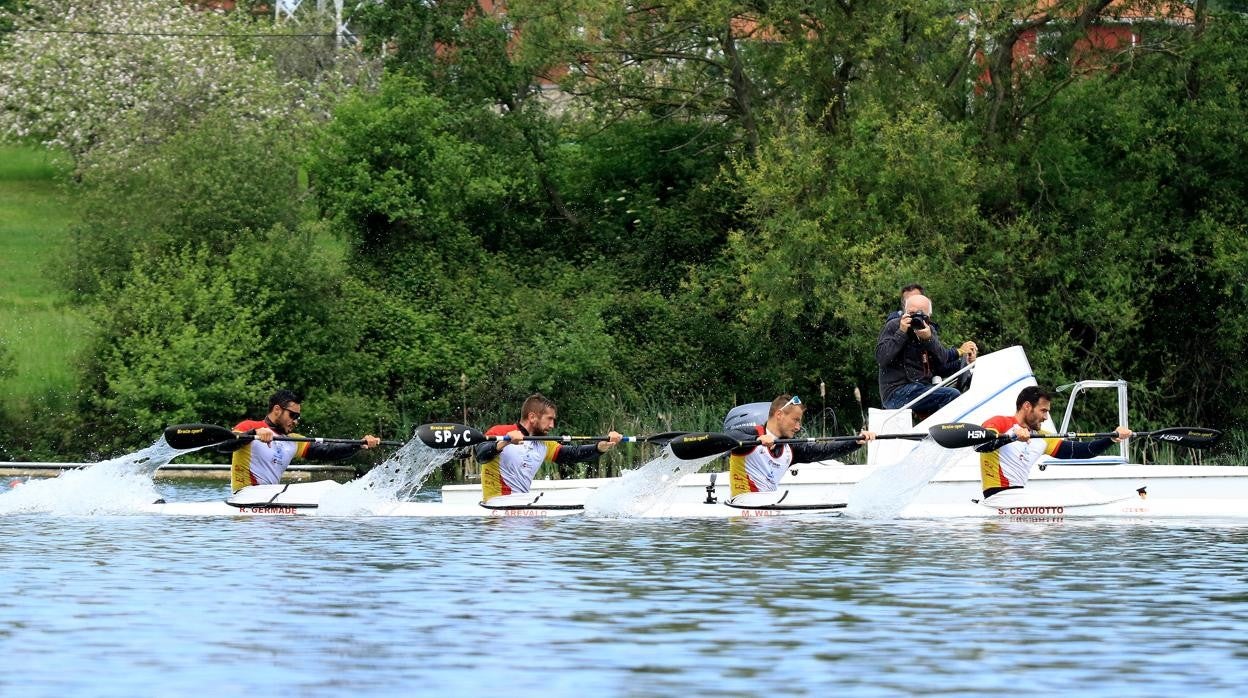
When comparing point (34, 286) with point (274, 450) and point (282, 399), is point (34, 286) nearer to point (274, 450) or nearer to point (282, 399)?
point (274, 450)

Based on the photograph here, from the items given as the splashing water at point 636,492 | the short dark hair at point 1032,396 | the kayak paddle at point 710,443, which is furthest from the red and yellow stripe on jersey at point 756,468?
the short dark hair at point 1032,396

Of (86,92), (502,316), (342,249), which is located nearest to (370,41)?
(342,249)

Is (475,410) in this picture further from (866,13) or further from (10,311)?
(10,311)

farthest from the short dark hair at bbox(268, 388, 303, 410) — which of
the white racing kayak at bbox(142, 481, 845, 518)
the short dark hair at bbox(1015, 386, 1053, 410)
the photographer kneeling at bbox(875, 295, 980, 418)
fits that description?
the short dark hair at bbox(1015, 386, 1053, 410)

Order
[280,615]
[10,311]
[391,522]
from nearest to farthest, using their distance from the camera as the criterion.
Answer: [280,615]
[391,522]
[10,311]

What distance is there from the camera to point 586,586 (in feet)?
46.5

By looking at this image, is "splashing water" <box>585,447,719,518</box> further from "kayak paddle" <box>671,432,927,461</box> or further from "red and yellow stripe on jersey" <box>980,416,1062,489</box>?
"red and yellow stripe on jersey" <box>980,416,1062,489</box>

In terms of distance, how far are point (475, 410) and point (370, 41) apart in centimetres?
865

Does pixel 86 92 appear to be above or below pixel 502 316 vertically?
above

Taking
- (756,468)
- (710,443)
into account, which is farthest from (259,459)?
(756,468)

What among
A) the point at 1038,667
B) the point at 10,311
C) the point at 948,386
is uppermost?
the point at 10,311

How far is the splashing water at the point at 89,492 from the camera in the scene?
21578mm

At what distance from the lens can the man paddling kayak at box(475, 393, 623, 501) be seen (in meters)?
20.5

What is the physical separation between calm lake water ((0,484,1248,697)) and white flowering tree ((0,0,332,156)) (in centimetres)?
2834
